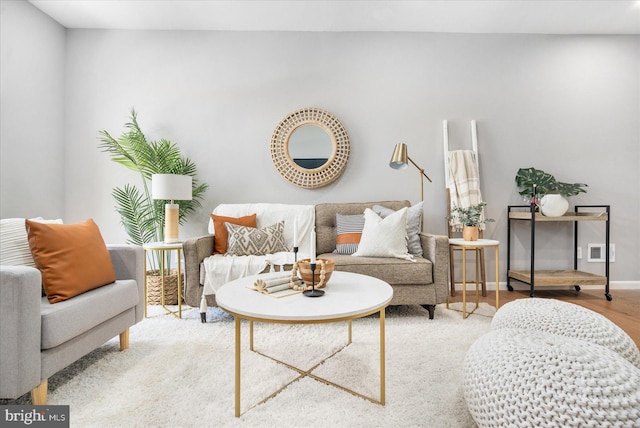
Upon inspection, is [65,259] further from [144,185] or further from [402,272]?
[402,272]

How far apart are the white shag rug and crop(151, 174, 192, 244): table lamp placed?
766mm

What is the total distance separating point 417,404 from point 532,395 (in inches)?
21.2

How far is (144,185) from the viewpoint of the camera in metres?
3.30

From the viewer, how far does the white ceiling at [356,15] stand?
2.92m

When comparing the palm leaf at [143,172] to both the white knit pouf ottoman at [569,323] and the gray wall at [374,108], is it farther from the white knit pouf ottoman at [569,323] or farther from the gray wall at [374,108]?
the white knit pouf ottoman at [569,323]

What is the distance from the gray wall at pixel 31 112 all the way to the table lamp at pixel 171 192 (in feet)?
3.94

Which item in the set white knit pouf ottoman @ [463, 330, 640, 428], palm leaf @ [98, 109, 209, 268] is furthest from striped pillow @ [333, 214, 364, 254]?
white knit pouf ottoman @ [463, 330, 640, 428]

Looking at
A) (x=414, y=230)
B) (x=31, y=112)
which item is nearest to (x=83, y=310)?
(x=414, y=230)

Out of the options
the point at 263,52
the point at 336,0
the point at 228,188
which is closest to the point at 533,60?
the point at 336,0

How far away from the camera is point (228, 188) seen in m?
3.38

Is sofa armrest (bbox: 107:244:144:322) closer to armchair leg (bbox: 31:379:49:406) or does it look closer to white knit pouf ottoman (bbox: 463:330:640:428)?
armchair leg (bbox: 31:379:49:406)

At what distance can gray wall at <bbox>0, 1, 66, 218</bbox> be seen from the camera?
2.69 meters

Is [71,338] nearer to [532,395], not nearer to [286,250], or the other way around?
[286,250]

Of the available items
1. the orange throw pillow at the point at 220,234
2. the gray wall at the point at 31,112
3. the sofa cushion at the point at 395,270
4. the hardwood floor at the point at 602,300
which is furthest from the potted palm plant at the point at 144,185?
the hardwood floor at the point at 602,300
